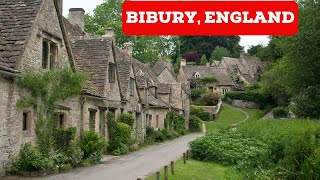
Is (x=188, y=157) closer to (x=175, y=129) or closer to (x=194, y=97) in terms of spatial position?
(x=175, y=129)

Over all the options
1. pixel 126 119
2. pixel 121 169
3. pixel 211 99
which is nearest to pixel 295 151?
pixel 121 169

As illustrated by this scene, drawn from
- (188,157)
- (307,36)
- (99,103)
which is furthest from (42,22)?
(307,36)

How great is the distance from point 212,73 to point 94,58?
66.8m

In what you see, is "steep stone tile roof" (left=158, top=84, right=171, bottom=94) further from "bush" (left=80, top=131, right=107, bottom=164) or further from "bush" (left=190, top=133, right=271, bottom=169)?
"bush" (left=80, top=131, right=107, bottom=164)

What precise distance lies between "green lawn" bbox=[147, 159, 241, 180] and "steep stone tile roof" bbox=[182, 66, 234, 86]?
69.6 metres

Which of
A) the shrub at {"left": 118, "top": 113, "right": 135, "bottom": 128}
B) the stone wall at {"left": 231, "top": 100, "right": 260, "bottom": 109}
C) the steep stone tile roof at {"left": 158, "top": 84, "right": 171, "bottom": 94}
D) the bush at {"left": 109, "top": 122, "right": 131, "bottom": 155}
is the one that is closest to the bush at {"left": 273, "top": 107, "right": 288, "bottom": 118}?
the stone wall at {"left": 231, "top": 100, "right": 260, "bottom": 109}

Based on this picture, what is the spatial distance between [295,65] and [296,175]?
30921mm

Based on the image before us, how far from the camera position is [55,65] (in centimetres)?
2125

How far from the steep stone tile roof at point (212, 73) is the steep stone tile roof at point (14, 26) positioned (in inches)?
2843

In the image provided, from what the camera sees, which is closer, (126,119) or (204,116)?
(126,119)

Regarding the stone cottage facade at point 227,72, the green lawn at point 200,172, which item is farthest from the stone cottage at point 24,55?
the stone cottage facade at point 227,72

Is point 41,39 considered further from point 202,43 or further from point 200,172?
point 202,43

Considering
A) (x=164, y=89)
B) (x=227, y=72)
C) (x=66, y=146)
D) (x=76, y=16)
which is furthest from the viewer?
(x=227, y=72)

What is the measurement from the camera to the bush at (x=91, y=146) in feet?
73.2
